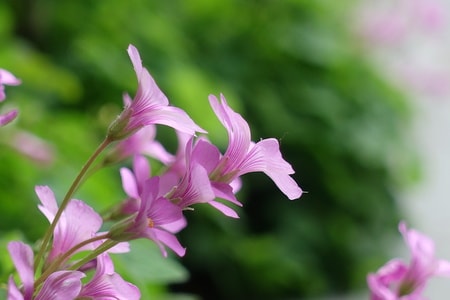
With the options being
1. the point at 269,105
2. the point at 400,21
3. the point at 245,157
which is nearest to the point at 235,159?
the point at 245,157

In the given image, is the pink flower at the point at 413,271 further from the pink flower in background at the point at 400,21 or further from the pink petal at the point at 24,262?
the pink flower in background at the point at 400,21

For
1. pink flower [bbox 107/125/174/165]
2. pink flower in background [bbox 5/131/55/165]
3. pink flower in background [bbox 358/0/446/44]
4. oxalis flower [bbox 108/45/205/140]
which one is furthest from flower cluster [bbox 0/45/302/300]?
pink flower in background [bbox 358/0/446/44]

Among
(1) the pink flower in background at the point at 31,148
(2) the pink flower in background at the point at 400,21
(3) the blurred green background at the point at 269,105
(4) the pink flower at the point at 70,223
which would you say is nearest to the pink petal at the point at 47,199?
(4) the pink flower at the point at 70,223

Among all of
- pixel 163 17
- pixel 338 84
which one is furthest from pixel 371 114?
pixel 163 17

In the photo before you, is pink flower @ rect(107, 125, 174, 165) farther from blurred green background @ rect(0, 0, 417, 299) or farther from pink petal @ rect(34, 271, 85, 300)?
blurred green background @ rect(0, 0, 417, 299)

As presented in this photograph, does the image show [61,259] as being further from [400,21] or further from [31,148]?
[400,21]
